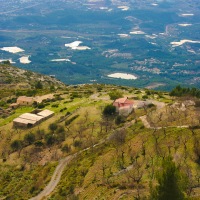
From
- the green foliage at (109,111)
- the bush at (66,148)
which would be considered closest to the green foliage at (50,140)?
the bush at (66,148)

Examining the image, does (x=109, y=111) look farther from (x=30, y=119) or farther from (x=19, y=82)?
(x=19, y=82)

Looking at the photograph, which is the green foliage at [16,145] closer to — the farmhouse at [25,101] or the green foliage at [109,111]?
the green foliage at [109,111]

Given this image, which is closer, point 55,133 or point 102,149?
point 102,149

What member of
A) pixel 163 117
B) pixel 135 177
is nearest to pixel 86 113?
pixel 163 117

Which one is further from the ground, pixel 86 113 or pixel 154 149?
pixel 154 149

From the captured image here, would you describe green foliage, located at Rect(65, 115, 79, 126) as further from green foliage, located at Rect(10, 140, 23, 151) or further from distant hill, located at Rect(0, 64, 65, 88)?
distant hill, located at Rect(0, 64, 65, 88)

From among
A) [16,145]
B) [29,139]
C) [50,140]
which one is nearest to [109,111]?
[50,140]

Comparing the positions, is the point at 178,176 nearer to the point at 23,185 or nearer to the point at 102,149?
the point at 102,149
